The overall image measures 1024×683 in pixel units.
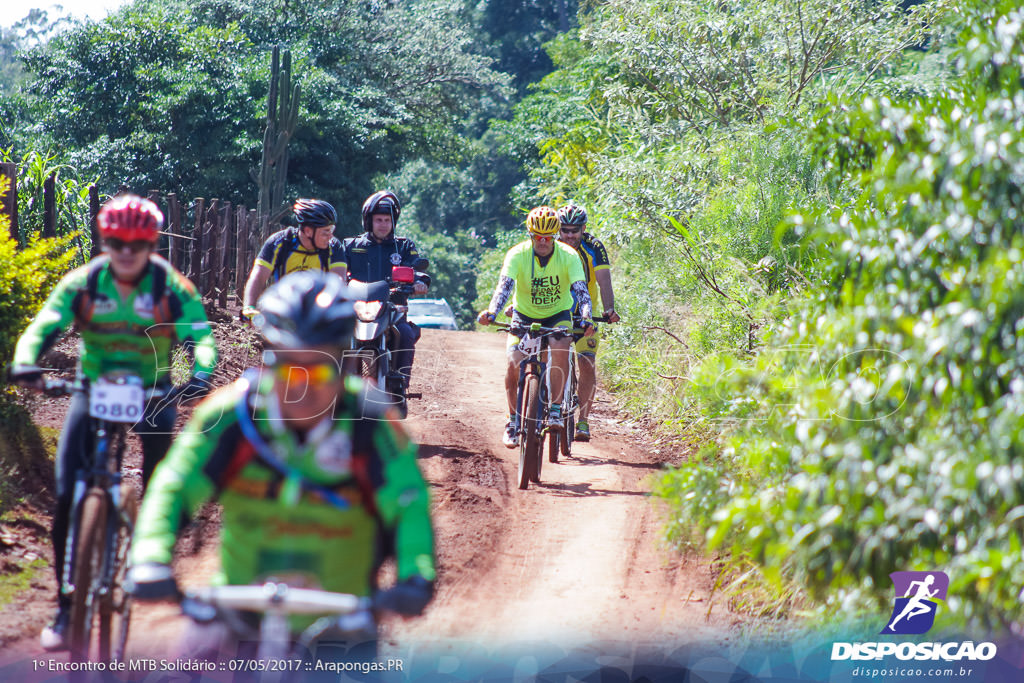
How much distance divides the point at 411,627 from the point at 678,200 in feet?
27.1

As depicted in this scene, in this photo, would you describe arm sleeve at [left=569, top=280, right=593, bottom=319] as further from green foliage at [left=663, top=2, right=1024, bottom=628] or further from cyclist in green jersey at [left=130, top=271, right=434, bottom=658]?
cyclist in green jersey at [left=130, top=271, right=434, bottom=658]

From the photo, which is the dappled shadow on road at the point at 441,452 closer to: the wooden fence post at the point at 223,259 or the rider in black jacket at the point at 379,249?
the rider in black jacket at the point at 379,249

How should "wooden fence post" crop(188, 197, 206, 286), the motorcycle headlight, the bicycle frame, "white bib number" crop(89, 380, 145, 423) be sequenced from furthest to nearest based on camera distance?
"wooden fence post" crop(188, 197, 206, 286)
the motorcycle headlight
"white bib number" crop(89, 380, 145, 423)
the bicycle frame

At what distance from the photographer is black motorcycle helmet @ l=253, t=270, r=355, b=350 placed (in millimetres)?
3049

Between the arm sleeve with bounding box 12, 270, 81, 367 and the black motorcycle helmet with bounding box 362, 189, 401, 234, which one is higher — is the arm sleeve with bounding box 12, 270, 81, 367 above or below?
below

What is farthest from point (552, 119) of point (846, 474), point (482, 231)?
point (846, 474)

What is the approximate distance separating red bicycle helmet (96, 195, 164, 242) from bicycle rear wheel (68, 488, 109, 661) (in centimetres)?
119

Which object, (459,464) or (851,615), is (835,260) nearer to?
(851,615)

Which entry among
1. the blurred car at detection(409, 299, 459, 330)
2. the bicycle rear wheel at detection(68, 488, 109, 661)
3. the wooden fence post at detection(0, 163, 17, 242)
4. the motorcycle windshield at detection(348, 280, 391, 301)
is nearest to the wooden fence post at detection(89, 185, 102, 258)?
the wooden fence post at detection(0, 163, 17, 242)

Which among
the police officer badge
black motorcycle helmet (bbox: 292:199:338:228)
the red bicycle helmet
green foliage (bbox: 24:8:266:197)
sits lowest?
the police officer badge

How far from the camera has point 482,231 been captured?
5094 cm

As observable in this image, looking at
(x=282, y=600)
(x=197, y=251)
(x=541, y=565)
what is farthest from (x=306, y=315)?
(x=197, y=251)

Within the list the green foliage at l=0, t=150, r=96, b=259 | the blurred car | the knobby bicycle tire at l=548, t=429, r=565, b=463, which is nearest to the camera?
the knobby bicycle tire at l=548, t=429, r=565, b=463

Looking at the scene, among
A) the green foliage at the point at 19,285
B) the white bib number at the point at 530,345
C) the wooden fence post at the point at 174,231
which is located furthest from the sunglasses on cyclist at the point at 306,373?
the wooden fence post at the point at 174,231
